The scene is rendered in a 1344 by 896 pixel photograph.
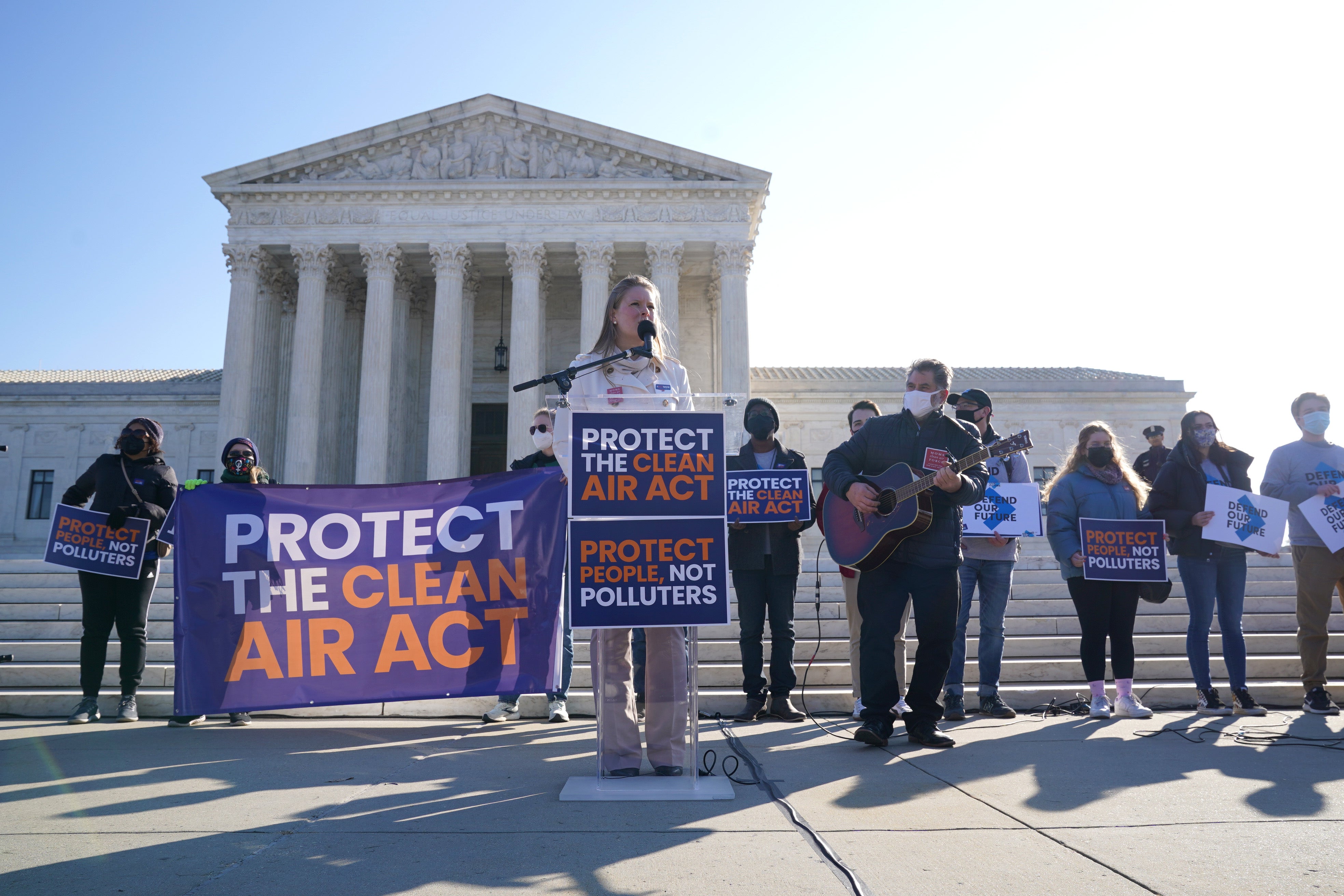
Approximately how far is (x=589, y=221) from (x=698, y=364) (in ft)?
25.6

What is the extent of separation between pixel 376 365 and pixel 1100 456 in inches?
1086

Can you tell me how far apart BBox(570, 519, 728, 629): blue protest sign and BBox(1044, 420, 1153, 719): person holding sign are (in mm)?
4312

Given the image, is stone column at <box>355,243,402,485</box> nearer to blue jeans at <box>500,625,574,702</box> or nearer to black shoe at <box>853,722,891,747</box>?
blue jeans at <box>500,625,574,702</box>

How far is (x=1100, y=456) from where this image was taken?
7953 mm

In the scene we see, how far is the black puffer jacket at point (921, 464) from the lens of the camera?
19.2ft

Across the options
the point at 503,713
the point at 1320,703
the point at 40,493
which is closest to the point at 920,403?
the point at 503,713

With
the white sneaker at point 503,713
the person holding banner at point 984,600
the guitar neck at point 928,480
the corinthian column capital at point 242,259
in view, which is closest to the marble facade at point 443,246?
the corinthian column capital at point 242,259

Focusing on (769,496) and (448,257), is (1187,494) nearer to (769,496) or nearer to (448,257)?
(769,496)

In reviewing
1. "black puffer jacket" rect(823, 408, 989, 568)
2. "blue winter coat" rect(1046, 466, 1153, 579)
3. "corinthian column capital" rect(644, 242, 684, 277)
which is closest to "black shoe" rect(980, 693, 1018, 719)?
"blue winter coat" rect(1046, 466, 1153, 579)

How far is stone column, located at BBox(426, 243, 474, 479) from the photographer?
102ft

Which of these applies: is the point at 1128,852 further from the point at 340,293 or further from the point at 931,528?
the point at 340,293

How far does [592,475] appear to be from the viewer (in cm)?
446

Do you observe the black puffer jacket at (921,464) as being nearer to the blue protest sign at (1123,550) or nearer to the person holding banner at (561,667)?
the blue protest sign at (1123,550)

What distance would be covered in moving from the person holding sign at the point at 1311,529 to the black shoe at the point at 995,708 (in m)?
2.58
